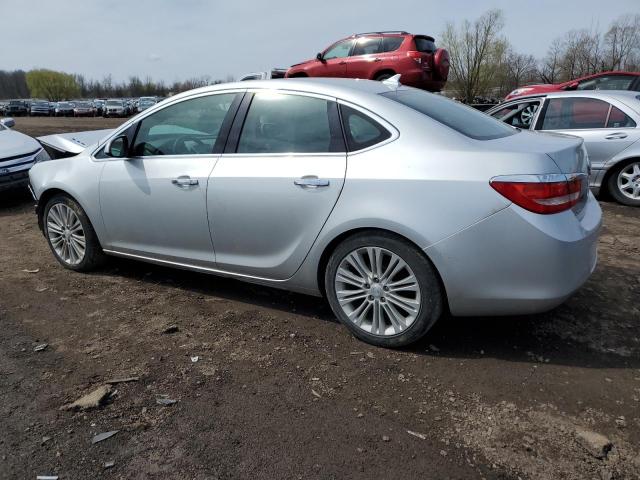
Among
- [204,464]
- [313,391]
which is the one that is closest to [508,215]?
[313,391]

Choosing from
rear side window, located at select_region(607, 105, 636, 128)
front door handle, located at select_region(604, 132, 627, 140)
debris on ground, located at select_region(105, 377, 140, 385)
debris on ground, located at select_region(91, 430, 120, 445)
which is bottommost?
debris on ground, located at select_region(91, 430, 120, 445)

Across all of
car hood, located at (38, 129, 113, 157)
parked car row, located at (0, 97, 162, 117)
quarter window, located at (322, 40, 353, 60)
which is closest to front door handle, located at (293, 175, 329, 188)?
car hood, located at (38, 129, 113, 157)

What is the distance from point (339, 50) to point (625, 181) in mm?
7307

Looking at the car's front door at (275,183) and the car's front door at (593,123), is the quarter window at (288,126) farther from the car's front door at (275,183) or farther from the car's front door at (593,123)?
the car's front door at (593,123)

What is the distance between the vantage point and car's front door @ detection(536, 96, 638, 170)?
6863 mm

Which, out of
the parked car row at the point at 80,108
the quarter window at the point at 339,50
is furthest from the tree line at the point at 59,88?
the quarter window at the point at 339,50

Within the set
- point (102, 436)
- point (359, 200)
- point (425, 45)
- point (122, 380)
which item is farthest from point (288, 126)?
point (425, 45)

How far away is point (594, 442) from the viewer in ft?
7.65

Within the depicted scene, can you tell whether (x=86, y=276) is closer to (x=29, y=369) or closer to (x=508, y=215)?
(x=29, y=369)

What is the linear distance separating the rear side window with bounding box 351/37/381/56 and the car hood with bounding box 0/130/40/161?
275 inches

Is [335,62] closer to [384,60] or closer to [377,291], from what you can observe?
[384,60]

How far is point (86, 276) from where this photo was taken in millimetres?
4594

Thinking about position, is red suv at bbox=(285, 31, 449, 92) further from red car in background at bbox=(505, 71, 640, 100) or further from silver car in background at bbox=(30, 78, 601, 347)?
silver car in background at bbox=(30, 78, 601, 347)

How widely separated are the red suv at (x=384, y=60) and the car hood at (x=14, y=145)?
6102 millimetres
